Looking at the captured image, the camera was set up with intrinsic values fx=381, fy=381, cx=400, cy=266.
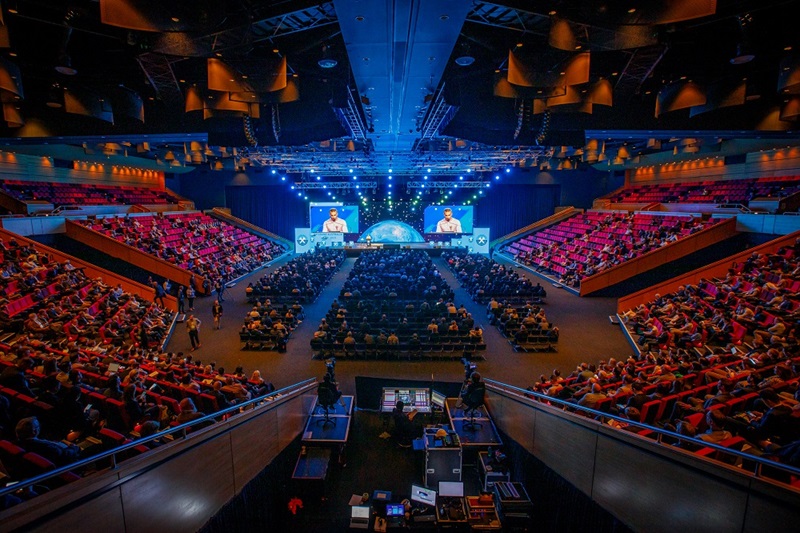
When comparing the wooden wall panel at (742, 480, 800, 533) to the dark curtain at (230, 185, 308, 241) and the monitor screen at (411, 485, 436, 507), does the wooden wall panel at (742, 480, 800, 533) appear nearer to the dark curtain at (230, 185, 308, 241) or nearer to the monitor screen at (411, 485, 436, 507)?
the monitor screen at (411, 485, 436, 507)

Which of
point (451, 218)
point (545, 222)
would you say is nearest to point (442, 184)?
point (451, 218)

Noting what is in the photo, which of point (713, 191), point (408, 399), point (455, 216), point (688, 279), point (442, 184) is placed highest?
point (442, 184)

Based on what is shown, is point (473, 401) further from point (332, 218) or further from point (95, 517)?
point (332, 218)

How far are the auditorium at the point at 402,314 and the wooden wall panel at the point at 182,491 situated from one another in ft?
0.09

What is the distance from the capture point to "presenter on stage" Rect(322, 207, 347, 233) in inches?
1162

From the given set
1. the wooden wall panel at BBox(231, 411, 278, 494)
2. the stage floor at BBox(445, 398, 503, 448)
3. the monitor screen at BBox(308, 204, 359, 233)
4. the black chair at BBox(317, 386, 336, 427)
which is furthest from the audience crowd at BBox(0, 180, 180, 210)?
the stage floor at BBox(445, 398, 503, 448)

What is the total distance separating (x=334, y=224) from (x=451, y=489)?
82.8 feet

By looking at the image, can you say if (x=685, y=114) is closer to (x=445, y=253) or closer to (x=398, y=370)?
(x=398, y=370)

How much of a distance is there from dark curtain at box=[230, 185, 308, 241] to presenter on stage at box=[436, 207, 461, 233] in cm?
1152

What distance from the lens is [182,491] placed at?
147 inches

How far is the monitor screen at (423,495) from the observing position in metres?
5.68

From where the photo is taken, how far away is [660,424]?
216 inches

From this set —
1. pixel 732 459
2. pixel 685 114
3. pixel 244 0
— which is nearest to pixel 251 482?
pixel 732 459

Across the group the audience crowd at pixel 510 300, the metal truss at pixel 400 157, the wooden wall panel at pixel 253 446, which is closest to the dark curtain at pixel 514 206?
the metal truss at pixel 400 157
